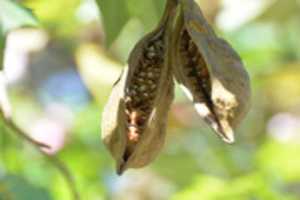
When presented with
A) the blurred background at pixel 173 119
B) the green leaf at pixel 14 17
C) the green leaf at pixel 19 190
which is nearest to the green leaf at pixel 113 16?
the green leaf at pixel 14 17

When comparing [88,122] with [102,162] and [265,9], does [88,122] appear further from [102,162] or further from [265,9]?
[265,9]

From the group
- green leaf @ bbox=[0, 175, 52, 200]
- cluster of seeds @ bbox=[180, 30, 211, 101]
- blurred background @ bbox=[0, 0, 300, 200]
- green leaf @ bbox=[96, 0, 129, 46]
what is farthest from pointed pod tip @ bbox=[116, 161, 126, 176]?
blurred background @ bbox=[0, 0, 300, 200]

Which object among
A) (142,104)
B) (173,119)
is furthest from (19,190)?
(173,119)

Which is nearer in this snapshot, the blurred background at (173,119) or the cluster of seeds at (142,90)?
the cluster of seeds at (142,90)

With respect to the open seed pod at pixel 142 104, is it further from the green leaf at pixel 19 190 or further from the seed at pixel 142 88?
the green leaf at pixel 19 190

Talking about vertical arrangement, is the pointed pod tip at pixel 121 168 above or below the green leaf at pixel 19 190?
above

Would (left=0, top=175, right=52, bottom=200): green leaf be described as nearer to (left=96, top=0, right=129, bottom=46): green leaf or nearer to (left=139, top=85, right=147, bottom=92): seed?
(left=96, top=0, right=129, bottom=46): green leaf

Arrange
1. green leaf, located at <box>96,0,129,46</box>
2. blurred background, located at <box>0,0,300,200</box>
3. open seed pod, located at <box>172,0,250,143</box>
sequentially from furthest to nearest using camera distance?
blurred background, located at <box>0,0,300,200</box>, green leaf, located at <box>96,0,129,46</box>, open seed pod, located at <box>172,0,250,143</box>
